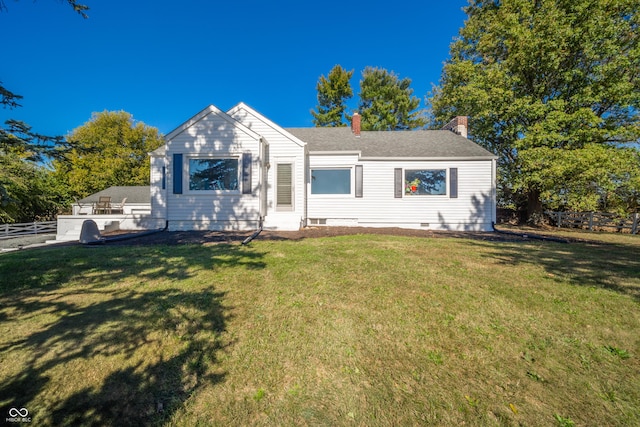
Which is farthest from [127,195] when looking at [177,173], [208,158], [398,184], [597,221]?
[597,221]

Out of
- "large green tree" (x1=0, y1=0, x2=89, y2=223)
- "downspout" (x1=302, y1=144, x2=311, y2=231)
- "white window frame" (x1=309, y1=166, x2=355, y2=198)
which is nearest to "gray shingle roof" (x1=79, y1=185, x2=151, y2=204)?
"large green tree" (x1=0, y1=0, x2=89, y2=223)

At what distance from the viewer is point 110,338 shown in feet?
9.44

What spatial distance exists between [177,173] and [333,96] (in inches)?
1008

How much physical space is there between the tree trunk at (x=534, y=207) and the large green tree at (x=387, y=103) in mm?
17538

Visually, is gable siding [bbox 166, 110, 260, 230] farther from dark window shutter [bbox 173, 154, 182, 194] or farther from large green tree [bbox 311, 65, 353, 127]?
large green tree [bbox 311, 65, 353, 127]

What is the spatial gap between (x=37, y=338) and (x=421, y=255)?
6.59 meters

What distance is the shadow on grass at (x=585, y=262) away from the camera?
4523 mm

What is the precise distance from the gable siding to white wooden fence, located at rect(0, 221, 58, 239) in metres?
15.0

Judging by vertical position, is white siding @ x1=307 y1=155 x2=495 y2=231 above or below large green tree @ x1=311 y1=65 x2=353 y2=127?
below

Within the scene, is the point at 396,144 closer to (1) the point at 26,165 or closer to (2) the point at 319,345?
(2) the point at 319,345

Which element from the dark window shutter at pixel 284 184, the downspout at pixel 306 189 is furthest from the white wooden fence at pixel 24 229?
the downspout at pixel 306 189

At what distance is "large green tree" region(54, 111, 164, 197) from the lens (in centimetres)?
3195
